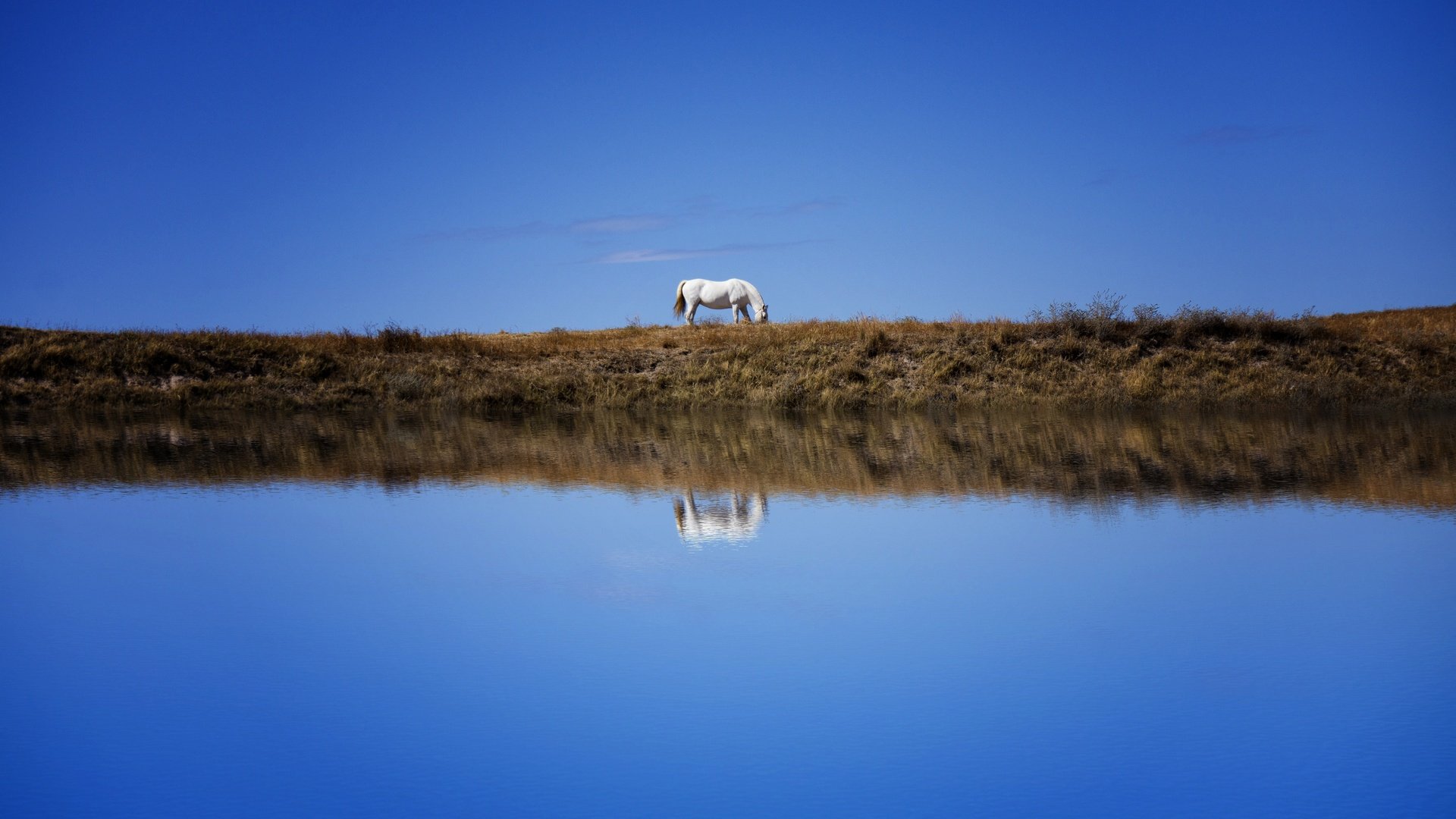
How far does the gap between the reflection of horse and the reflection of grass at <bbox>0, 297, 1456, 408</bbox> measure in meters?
13.6

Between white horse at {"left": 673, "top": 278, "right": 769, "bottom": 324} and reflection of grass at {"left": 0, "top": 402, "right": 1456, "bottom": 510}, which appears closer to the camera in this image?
reflection of grass at {"left": 0, "top": 402, "right": 1456, "bottom": 510}

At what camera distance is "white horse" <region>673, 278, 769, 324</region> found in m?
30.5

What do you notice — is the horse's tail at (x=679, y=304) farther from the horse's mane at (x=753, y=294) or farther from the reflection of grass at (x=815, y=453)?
the reflection of grass at (x=815, y=453)

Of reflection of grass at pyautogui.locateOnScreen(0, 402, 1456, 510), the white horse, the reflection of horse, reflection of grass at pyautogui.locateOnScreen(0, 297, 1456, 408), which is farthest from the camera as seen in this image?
the white horse

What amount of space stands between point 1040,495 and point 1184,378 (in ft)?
50.3

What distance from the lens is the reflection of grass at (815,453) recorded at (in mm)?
11102

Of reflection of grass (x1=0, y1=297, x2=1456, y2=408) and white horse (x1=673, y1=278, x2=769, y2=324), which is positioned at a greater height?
white horse (x1=673, y1=278, x2=769, y2=324)

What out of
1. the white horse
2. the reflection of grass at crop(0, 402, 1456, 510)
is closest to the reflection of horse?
the reflection of grass at crop(0, 402, 1456, 510)

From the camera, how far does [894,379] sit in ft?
81.0

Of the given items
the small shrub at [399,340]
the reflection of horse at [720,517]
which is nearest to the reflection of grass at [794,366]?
the small shrub at [399,340]

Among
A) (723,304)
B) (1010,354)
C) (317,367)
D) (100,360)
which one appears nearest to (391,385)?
(317,367)

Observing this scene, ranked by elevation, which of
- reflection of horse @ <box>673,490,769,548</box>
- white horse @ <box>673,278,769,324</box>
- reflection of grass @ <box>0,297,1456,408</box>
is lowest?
reflection of horse @ <box>673,490,769,548</box>

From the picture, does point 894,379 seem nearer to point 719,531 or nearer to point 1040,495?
point 1040,495

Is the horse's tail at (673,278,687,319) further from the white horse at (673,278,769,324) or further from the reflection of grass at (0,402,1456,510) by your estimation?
the reflection of grass at (0,402,1456,510)
